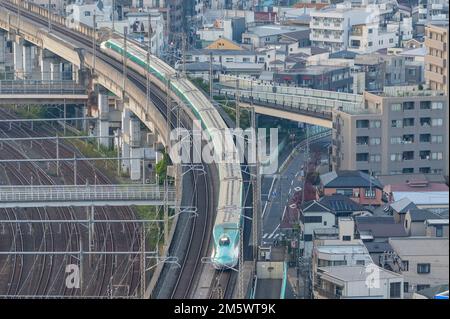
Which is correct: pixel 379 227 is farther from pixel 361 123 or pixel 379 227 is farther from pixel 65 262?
pixel 361 123

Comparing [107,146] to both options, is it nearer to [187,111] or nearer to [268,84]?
[187,111]

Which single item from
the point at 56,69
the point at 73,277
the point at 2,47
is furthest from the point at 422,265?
the point at 2,47

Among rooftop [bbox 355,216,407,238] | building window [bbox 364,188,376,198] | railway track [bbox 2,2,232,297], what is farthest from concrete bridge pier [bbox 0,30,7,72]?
rooftop [bbox 355,216,407,238]

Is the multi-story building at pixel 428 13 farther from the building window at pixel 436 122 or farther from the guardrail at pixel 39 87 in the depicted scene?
the building window at pixel 436 122

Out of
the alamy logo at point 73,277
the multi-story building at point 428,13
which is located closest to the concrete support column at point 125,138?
the alamy logo at point 73,277

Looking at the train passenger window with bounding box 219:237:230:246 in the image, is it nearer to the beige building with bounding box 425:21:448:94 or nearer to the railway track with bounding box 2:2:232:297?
the railway track with bounding box 2:2:232:297
